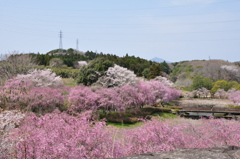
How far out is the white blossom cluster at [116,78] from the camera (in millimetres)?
24859

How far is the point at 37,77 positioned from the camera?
2348cm

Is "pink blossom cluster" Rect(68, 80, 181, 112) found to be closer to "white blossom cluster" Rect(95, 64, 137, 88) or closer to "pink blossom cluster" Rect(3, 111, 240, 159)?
"white blossom cluster" Rect(95, 64, 137, 88)

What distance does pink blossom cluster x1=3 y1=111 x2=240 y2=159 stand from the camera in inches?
220

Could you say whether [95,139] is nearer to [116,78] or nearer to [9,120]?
[9,120]

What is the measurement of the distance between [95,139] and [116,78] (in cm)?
1878

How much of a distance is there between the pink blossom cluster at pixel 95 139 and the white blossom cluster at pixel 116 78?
15.4 metres

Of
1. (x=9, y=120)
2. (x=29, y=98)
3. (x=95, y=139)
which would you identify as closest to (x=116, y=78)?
(x=29, y=98)

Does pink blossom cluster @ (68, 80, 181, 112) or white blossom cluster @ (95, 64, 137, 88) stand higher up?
white blossom cluster @ (95, 64, 137, 88)

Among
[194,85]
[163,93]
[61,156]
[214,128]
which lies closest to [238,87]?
[194,85]

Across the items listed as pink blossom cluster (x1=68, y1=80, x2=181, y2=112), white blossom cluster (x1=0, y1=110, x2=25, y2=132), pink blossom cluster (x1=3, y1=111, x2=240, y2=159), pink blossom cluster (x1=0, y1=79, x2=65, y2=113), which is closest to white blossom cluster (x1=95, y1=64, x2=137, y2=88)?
pink blossom cluster (x1=68, y1=80, x2=181, y2=112)

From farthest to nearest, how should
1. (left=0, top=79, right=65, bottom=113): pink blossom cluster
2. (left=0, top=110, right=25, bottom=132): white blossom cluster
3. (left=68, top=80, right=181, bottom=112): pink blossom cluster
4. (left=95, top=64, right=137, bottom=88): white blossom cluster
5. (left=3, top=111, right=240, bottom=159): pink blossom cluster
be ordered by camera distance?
(left=95, top=64, right=137, bottom=88): white blossom cluster
(left=68, top=80, right=181, bottom=112): pink blossom cluster
(left=0, top=79, right=65, bottom=113): pink blossom cluster
(left=0, top=110, right=25, bottom=132): white blossom cluster
(left=3, top=111, right=240, bottom=159): pink blossom cluster

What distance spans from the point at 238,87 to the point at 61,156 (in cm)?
4506

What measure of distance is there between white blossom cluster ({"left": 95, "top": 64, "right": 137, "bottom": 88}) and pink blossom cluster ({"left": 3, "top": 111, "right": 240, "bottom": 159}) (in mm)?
15431

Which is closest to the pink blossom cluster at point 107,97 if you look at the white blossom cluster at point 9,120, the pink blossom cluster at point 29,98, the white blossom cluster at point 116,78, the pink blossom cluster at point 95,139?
the pink blossom cluster at point 29,98
